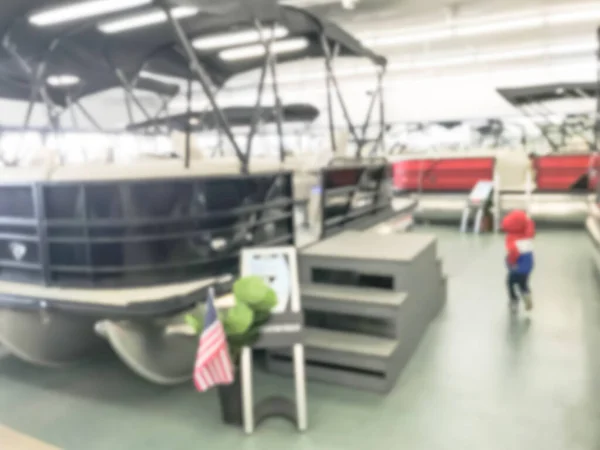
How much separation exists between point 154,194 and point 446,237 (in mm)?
7093

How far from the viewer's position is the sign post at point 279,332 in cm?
278

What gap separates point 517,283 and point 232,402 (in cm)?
291

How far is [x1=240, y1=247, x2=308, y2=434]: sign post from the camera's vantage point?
2.78m

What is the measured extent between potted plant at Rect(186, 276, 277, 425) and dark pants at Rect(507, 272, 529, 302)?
268 cm

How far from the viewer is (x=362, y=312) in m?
3.40

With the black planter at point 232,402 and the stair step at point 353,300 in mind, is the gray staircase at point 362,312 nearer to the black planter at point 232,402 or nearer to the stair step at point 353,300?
the stair step at point 353,300

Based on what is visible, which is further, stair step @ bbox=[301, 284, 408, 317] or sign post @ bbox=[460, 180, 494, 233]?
sign post @ bbox=[460, 180, 494, 233]

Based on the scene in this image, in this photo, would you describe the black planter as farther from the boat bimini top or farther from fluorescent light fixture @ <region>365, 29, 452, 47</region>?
fluorescent light fixture @ <region>365, 29, 452, 47</region>

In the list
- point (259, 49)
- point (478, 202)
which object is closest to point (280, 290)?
point (259, 49)

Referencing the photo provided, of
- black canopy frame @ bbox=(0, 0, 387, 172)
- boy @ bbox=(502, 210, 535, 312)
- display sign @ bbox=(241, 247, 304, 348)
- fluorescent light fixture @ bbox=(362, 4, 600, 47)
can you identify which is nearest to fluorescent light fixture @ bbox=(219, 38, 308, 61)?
black canopy frame @ bbox=(0, 0, 387, 172)

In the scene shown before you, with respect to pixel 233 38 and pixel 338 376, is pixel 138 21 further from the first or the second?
pixel 338 376

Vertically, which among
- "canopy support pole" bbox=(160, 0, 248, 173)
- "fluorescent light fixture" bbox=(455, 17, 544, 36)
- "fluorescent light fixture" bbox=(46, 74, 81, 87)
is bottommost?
"canopy support pole" bbox=(160, 0, 248, 173)

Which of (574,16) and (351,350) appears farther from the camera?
(574,16)

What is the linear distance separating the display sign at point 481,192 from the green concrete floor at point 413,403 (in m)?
5.06
